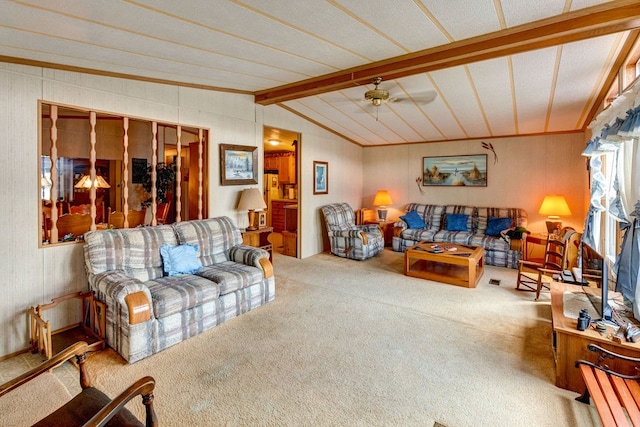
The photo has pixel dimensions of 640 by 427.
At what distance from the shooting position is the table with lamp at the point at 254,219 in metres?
4.59

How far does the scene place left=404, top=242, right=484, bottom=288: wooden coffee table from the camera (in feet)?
14.5

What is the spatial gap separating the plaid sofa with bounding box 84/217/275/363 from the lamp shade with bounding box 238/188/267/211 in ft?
1.70

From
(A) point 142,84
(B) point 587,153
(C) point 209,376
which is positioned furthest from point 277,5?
(B) point 587,153

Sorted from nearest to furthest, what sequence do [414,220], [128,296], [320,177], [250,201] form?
1. [128,296]
2. [250,201]
3. [320,177]
4. [414,220]

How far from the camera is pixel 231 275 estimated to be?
134 inches

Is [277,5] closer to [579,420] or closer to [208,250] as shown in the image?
[208,250]

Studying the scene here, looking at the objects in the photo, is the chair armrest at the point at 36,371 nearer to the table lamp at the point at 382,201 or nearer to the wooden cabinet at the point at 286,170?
the table lamp at the point at 382,201

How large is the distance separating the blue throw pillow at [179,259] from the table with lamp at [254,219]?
113cm

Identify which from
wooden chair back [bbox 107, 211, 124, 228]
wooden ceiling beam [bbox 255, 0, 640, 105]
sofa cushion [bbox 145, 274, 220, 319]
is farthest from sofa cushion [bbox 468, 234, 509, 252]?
wooden chair back [bbox 107, 211, 124, 228]

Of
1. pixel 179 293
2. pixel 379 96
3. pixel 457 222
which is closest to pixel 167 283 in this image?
pixel 179 293

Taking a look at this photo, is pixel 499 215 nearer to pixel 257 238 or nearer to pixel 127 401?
pixel 257 238

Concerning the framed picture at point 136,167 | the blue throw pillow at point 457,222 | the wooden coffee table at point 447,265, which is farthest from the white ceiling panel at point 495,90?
the framed picture at point 136,167

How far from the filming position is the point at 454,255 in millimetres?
4535

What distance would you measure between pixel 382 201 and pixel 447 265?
221 cm
